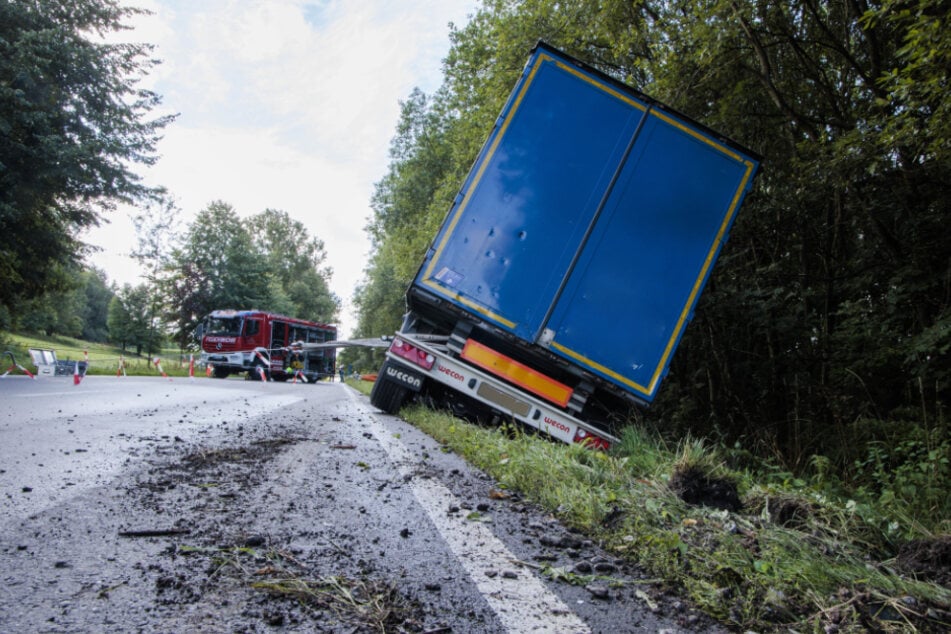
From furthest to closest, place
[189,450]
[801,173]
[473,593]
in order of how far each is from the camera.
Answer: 1. [801,173]
2. [189,450]
3. [473,593]

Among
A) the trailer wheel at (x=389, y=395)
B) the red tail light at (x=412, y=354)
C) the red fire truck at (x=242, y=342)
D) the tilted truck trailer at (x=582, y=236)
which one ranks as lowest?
the red fire truck at (x=242, y=342)

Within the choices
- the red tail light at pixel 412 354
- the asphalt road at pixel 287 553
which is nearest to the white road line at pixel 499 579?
the asphalt road at pixel 287 553

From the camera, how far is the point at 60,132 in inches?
619

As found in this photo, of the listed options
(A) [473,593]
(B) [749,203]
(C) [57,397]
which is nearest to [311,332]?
(C) [57,397]

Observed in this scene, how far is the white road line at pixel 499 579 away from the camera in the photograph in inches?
64.1

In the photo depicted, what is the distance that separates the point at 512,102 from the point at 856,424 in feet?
16.5

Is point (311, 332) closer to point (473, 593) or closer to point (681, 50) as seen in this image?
point (681, 50)

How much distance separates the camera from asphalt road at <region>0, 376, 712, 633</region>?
158 centimetres

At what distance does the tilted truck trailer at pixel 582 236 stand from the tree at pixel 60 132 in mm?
14944

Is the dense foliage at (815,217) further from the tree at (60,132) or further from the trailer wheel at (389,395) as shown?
the tree at (60,132)

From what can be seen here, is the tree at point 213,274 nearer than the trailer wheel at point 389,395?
No

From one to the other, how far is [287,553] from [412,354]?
4249mm

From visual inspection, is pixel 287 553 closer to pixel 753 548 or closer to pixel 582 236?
pixel 753 548

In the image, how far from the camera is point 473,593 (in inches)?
71.2
